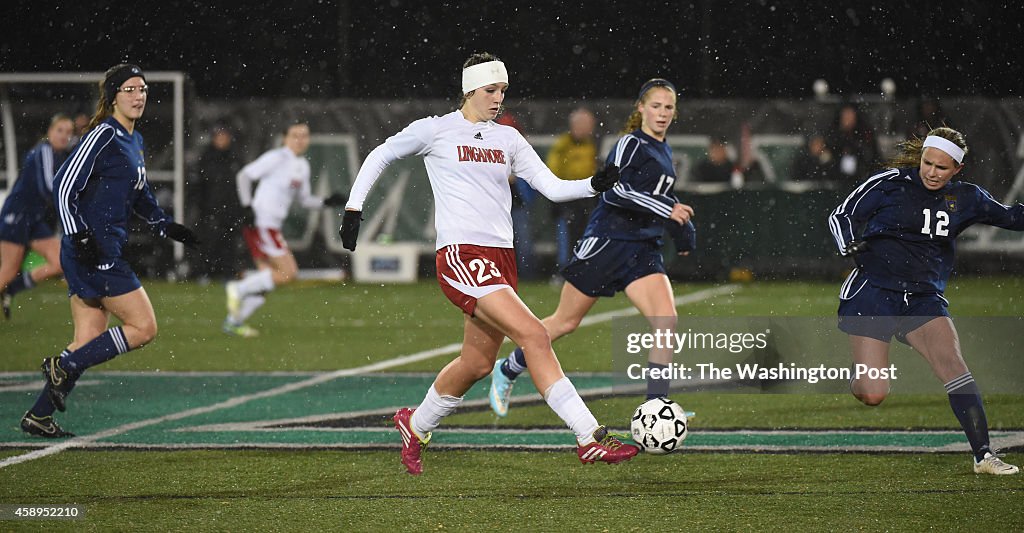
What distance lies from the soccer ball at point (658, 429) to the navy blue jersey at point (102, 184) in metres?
3.30

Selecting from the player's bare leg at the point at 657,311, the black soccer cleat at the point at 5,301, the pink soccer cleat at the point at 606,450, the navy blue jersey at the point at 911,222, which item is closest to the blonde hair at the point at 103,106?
the player's bare leg at the point at 657,311

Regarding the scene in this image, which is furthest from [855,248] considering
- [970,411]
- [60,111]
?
[60,111]

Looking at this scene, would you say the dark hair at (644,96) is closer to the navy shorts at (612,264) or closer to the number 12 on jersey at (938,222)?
the navy shorts at (612,264)

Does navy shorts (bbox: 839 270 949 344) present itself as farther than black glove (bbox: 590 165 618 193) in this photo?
Yes

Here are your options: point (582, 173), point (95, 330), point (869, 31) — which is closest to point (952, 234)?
point (95, 330)

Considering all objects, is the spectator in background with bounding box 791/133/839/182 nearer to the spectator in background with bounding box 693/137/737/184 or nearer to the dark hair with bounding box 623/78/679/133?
the spectator in background with bounding box 693/137/737/184

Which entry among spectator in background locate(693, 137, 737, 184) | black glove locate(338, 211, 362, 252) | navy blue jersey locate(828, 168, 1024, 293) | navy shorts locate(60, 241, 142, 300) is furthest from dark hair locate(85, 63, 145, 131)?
spectator in background locate(693, 137, 737, 184)

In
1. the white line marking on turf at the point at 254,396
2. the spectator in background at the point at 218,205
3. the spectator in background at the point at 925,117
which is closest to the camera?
the white line marking on turf at the point at 254,396

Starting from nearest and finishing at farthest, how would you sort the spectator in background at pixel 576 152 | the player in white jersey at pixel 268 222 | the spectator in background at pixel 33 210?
the spectator in background at pixel 33 210 → the player in white jersey at pixel 268 222 → the spectator in background at pixel 576 152

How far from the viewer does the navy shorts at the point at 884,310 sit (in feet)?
24.2

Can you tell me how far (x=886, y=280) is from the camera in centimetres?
750

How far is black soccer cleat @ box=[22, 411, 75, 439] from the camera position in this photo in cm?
820

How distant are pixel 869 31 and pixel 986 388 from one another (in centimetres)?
1573

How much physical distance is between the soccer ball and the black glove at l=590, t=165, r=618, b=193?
3.70 ft
